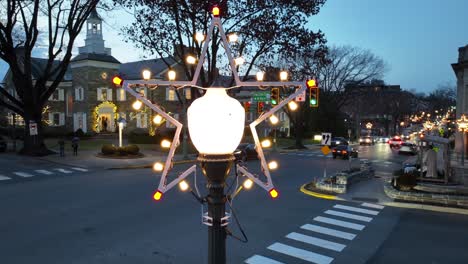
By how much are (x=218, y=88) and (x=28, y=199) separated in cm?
1538

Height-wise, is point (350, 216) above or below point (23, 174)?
below

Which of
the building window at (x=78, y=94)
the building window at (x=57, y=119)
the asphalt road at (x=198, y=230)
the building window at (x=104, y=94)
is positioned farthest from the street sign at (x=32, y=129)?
the building window at (x=57, y=119)

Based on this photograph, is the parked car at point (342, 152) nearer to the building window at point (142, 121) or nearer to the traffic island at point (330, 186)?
the traffic island at point (330, 186)

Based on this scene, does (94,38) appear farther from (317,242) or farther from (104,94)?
(317,242)

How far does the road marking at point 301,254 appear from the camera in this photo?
9.11m

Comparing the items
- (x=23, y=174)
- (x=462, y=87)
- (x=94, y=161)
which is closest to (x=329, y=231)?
(x=23, y=174)

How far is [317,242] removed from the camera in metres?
10.4

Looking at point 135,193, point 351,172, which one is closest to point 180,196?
point 135,193

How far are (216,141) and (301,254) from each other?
7254mm

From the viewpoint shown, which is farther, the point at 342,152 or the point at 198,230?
the point at 342,152

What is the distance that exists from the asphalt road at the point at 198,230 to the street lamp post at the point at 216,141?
5943 mm

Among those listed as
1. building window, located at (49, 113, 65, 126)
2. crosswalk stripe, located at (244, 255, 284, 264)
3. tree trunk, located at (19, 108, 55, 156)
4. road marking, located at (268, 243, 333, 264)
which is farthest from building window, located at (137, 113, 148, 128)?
crosswalk stripe, located at (244, 255, 284, 264)

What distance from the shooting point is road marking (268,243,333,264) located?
29.9 feet

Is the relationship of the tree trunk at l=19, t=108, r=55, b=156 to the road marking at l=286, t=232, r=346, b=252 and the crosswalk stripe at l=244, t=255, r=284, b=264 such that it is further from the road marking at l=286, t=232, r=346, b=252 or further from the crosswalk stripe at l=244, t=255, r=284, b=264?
the crosswalk stripe at l=244, t=255, r=284, b=264
